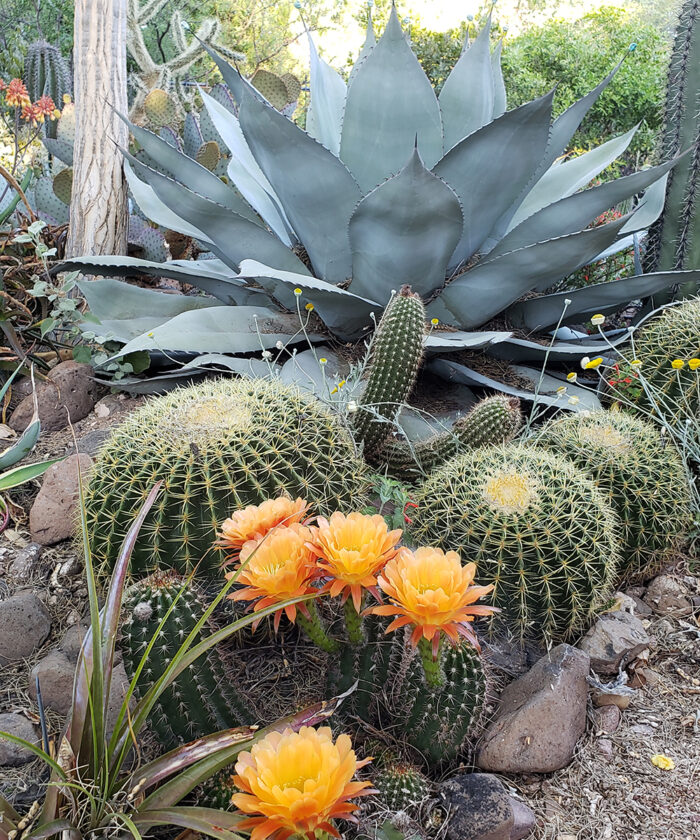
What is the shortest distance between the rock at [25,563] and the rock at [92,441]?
391 mm

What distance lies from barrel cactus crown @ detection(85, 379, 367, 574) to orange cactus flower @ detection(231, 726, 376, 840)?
87cm

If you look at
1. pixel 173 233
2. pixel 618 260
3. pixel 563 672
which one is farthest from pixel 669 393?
pixel 173 233

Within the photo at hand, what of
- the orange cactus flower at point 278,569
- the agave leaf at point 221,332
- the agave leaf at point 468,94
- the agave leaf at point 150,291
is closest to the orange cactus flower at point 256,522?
the orange cactus flower at point 278,569

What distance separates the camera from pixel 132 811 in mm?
1279

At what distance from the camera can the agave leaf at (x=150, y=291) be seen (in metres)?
3.17

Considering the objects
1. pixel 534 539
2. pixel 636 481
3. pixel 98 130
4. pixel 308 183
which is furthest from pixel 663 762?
pixel 98 130

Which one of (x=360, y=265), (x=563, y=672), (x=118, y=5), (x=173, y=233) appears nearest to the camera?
(x=563, y=672)

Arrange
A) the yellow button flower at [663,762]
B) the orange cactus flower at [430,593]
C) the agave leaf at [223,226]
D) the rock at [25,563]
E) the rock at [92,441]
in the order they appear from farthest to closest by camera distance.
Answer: the agave leaf at [223,226]
the rock at [92,441]
the rock at [25,563]
the yellow button flower at [663,762]
the orange cactus flower at [430,593]

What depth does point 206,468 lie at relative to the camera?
6.15ft

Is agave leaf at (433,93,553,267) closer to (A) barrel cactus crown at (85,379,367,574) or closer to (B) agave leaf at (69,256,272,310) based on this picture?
(B) agave leaf at (69,256,272,310)

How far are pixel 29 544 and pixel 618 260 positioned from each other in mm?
3662

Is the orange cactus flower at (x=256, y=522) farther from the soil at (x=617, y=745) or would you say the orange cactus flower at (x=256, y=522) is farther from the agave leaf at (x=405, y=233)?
the agave leaf at (x=405, y=233)

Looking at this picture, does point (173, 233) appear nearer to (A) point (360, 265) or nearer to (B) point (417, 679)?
(A) point (360, 265)

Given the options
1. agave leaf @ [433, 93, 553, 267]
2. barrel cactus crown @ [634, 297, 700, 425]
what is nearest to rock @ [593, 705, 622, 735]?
barrel cactus crown @ [634, 297, 700, 425]
